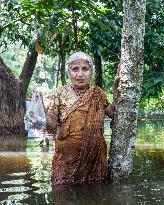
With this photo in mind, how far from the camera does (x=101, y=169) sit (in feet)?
16.8

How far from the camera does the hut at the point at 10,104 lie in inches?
546

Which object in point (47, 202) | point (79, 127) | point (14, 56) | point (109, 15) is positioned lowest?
point (47, 202)

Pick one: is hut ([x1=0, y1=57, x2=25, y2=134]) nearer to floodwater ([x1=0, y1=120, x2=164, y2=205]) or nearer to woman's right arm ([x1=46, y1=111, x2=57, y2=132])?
floodwater ([x1=0, y1=120, x2=164, y2=205])

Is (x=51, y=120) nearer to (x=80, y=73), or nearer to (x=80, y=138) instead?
(x=80, y=138)

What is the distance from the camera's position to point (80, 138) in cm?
501

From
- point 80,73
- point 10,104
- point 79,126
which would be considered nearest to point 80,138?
point 79,126

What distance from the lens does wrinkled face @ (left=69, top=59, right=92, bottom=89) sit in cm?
503

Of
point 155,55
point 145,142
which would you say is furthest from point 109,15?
point 145,142

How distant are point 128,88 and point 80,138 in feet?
2.49

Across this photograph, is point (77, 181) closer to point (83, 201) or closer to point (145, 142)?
point (83, 201)

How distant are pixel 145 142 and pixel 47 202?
6544 mm

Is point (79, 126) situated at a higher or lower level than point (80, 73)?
lower

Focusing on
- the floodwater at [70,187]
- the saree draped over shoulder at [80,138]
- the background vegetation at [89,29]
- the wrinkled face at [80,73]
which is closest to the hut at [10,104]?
the background vegetation at [89,29]

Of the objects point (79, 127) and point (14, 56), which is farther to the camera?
point (14, 56)
